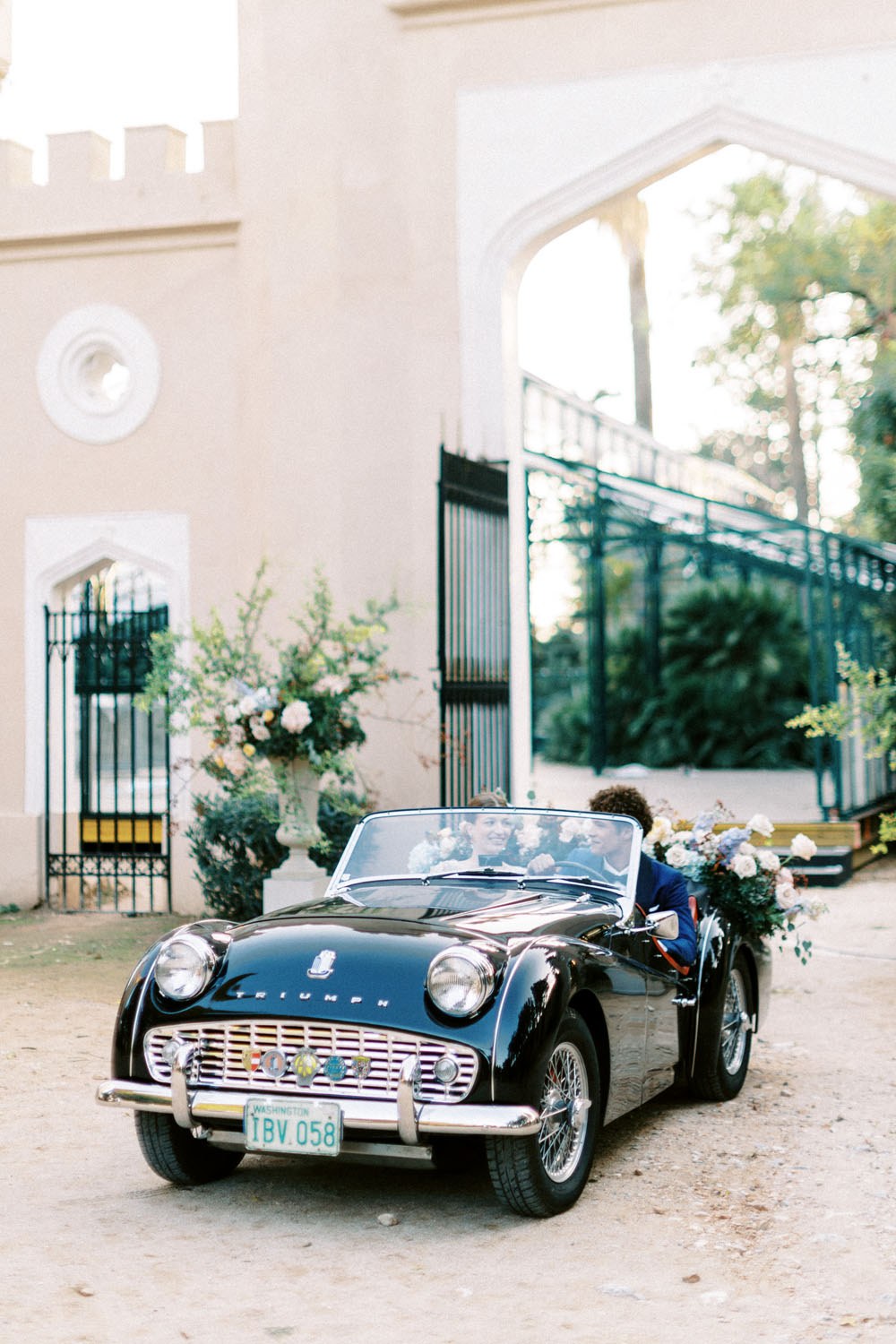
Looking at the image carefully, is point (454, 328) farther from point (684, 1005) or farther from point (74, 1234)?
point (74, 1234)

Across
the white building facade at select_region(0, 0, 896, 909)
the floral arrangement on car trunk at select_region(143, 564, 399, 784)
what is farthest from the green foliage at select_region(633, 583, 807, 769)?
the floral arrangement on car trunk at select_region(143, 564, 399, 784)

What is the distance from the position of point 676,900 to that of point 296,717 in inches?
159

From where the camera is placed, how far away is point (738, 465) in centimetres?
5538

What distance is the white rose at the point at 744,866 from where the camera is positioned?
21.9 feet

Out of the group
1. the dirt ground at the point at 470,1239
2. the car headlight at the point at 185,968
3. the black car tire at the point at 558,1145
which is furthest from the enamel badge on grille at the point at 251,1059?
the black car tire at the point at 558,1145

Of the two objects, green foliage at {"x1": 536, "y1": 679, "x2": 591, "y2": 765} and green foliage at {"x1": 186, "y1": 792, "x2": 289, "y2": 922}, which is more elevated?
green foliage at {"x1": 536, "y1": 679, "x2": 591, "y2": 765}

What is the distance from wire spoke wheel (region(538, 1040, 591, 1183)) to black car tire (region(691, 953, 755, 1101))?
145cm

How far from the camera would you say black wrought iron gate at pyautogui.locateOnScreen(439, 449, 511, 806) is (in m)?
10.6

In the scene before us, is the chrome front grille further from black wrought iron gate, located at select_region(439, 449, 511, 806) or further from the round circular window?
Answer: the round circular window

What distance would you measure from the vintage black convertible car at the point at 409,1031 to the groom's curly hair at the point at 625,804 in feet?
2.44

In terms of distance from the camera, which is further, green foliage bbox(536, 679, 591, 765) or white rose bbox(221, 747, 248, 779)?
green foliage bbox(536, 679, 591, 765)

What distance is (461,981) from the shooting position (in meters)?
4.61

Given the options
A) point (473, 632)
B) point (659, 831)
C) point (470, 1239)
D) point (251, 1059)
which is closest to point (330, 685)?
point (473, 632)

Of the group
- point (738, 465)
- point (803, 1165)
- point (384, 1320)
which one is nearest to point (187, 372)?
point (803, 1165)
